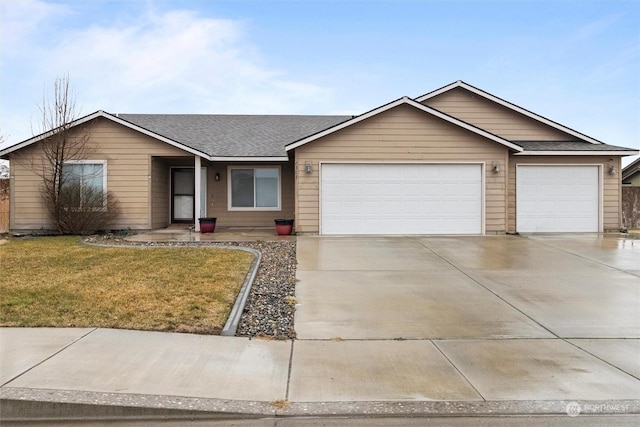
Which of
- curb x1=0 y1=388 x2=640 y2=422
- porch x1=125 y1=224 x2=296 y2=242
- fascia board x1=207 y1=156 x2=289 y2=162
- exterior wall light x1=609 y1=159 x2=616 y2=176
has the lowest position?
curb x1=0 y1=388 x2=640 y2=422

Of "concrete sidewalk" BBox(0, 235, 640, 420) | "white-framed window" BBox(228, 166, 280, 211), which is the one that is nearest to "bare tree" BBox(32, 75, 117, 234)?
"white-framed window" BBox(228, 166, 280, 211)

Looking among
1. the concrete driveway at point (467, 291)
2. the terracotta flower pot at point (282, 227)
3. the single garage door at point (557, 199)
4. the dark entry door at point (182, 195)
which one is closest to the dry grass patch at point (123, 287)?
the concrete driveway at point (467, 291)

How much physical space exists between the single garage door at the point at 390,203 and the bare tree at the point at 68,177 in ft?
24.0

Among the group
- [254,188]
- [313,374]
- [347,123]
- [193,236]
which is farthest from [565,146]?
[313,374]

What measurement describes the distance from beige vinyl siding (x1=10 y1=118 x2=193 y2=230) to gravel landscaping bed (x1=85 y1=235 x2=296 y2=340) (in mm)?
3284

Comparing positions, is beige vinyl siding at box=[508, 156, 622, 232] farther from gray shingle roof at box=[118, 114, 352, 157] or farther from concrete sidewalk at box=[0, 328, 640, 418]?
concrete sidewalk at box=[0, 328, 640, 418]

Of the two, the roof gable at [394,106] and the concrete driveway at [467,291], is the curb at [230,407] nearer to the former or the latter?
the concrete driveway at [467,291]

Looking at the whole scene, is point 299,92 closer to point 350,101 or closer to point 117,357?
point 350,101

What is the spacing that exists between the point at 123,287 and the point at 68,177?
9.69m

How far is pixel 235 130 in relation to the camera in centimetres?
1962

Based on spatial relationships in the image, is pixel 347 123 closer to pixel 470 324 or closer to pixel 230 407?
pixel 470 324

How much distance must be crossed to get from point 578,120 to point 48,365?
26169 millimetres

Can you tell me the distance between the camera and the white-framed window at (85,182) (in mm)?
14578

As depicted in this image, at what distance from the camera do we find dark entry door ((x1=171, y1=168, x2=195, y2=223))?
18.1 metres
